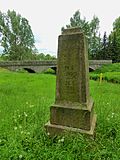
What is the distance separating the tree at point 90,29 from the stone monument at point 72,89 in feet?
169

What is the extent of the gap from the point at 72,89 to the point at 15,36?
4947 centimetres

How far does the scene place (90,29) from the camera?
57.2 m

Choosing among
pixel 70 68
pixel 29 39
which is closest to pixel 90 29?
pixel 29 39

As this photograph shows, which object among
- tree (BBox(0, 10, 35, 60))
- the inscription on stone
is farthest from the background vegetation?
the inscription on stone

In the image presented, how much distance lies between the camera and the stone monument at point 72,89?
4.27m

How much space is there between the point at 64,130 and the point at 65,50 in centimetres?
152

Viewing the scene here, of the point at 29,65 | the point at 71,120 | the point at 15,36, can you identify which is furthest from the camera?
the point at 15,36

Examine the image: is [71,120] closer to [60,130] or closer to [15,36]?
[60,130]

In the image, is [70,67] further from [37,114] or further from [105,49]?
[105,49]

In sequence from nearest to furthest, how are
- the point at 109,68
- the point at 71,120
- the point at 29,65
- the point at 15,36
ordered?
1. the point at 71,120
2. the point at 29,65
3. the point at 109,68
4. the point at 15,36

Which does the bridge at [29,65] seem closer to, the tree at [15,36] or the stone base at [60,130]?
the tree at [15,36]

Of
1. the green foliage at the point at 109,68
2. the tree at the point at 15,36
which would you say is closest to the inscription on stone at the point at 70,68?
the green foliage at the point at 109,68

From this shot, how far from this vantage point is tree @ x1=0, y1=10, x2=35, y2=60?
5062cm

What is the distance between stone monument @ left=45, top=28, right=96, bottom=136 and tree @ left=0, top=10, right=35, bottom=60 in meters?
48.3
